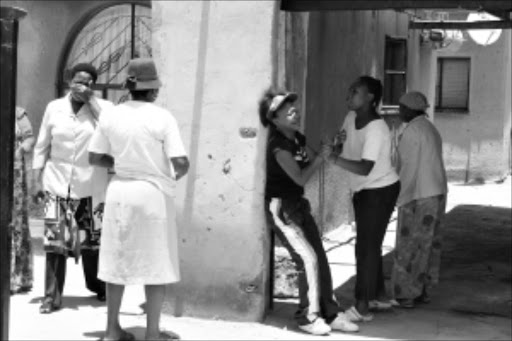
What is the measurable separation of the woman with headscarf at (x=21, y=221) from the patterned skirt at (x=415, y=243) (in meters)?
2.88

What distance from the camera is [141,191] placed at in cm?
547

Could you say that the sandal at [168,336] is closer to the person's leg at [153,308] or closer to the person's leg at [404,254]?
the person's leg at [153,308]

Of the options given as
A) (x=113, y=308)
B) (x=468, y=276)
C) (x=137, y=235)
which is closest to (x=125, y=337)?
(x=113, y=308)

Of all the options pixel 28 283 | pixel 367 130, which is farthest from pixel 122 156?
pixel 28 283

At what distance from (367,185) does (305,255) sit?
0.78 meters

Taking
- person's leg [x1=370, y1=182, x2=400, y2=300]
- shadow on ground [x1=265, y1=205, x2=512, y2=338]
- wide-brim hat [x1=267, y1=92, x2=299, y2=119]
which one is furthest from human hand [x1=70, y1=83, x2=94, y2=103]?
person's leg [x1=370, y1=182, x2=400, y2=300]

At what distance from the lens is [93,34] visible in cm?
950

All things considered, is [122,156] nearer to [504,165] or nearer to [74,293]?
[74,293]

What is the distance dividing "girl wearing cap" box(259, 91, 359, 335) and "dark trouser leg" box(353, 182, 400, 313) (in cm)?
40

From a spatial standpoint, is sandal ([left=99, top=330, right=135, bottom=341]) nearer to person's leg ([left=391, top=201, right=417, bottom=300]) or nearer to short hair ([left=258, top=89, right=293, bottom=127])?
short hair ([left=258, top=89, right=293, bottom=127])

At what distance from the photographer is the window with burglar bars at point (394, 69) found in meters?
12.8

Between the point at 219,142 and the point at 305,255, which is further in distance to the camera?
the point at 219,142

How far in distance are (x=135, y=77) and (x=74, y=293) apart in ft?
7.75

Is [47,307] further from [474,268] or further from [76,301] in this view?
[474,268]
